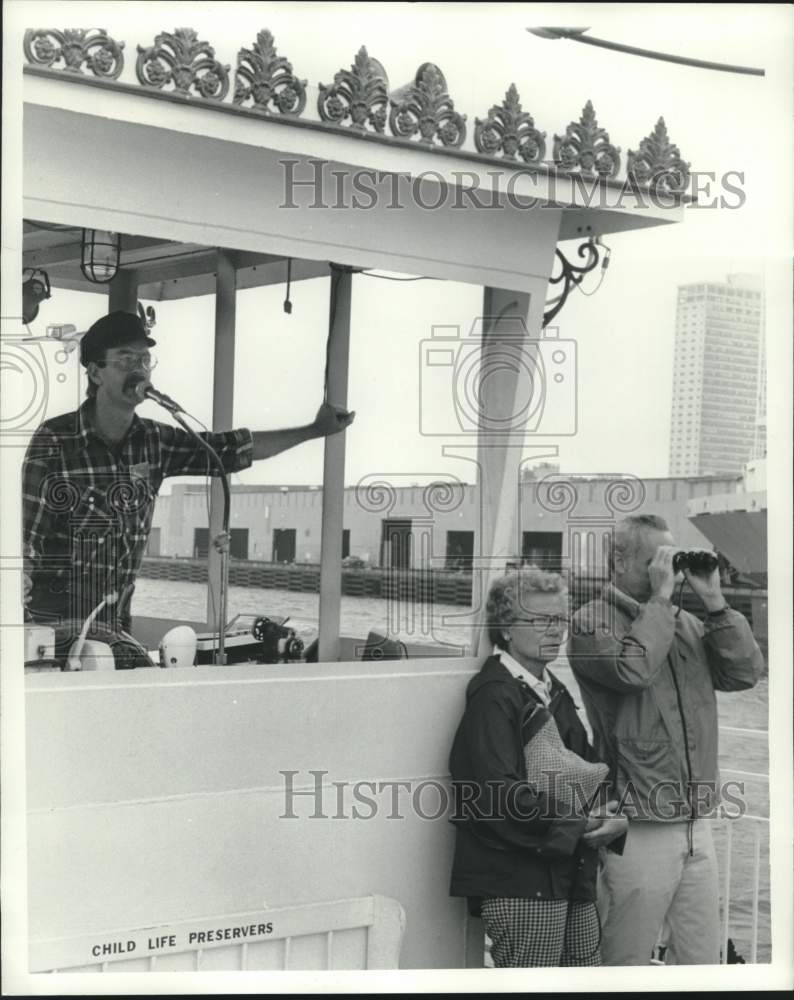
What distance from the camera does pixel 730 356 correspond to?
6.53m

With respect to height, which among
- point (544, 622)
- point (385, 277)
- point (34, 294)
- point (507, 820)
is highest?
point (385, 277)

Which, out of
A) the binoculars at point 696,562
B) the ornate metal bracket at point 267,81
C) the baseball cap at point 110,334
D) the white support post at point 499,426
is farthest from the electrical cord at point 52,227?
the binoculars at point 696,562

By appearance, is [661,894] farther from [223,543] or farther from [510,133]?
[510,133]

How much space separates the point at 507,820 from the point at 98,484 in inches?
52.5

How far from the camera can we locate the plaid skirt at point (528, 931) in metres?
3.88

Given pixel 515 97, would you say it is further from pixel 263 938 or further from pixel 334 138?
pixel 263 938

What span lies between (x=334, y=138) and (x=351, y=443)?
803 mm

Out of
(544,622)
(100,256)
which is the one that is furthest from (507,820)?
(100,256)

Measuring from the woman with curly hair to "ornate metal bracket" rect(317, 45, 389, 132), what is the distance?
1.29 meters

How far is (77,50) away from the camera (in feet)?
10.8

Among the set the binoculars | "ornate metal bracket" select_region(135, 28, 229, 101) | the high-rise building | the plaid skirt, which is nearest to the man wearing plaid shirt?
"ornate metal bracket" select_region(135, 28, 229, 101)

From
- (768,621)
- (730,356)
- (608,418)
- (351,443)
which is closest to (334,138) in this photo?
(351,443)

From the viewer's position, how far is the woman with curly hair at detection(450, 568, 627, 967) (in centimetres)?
388

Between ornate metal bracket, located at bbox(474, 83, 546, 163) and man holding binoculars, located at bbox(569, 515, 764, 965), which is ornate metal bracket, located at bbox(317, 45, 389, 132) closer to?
ornate metal bracket, located at bbox(474, 83, 546, 163)
